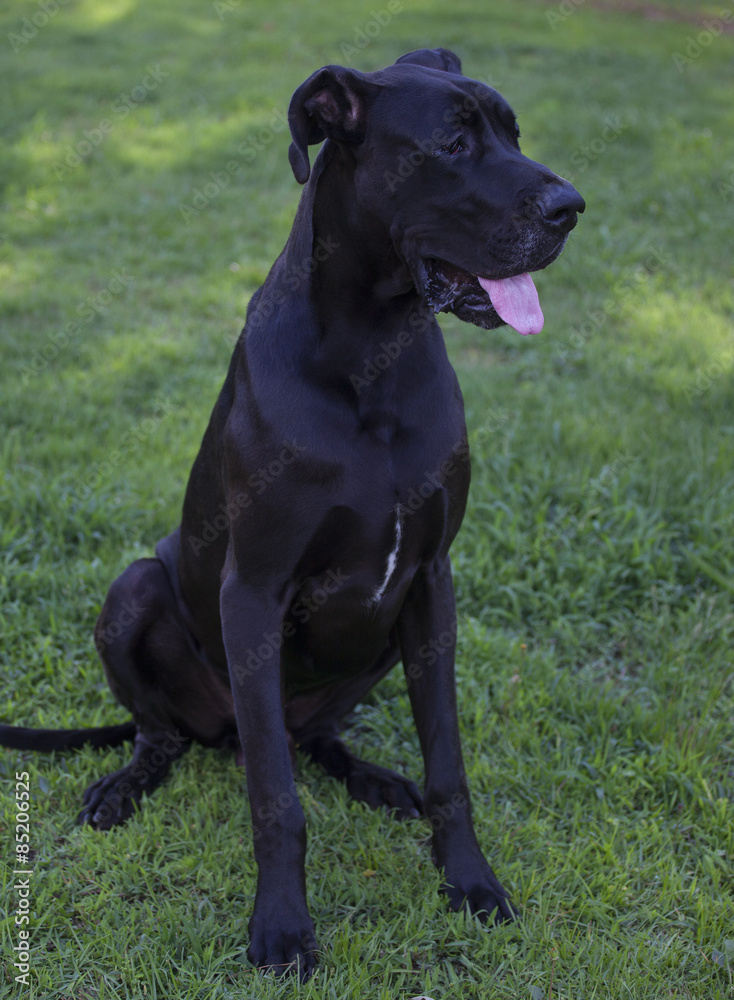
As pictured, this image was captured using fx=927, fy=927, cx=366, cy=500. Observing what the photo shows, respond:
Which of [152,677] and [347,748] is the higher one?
[152,677]

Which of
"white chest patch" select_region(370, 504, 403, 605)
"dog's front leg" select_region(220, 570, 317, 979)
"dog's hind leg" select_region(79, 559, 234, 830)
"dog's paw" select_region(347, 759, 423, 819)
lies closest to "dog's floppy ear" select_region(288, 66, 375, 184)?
"white chest patch" select_region(370, 504, 403, 605)

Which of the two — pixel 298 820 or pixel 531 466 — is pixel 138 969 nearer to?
pixel 298 820

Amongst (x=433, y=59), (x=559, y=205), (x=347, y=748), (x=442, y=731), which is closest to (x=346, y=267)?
(x=559, y=205)

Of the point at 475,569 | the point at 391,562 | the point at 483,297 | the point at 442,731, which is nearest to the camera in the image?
the point at 483,297

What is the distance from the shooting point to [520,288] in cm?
195

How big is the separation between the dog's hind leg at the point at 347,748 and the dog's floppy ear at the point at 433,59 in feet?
4.84

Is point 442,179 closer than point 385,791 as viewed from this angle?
Yes

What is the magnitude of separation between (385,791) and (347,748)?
0.68ft

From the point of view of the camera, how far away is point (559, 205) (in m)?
1.85

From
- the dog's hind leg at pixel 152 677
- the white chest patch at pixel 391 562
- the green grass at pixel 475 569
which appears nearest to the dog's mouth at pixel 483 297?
the white chest patch at pixel 391 562

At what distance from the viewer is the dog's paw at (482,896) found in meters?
2.15

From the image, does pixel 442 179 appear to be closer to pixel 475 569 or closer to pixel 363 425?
pixel 363 425

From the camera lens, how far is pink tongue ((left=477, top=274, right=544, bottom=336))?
75.9 inches

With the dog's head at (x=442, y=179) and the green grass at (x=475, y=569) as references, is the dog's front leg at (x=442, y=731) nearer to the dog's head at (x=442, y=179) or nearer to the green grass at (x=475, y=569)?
the green grass at (x=475, y=569)
